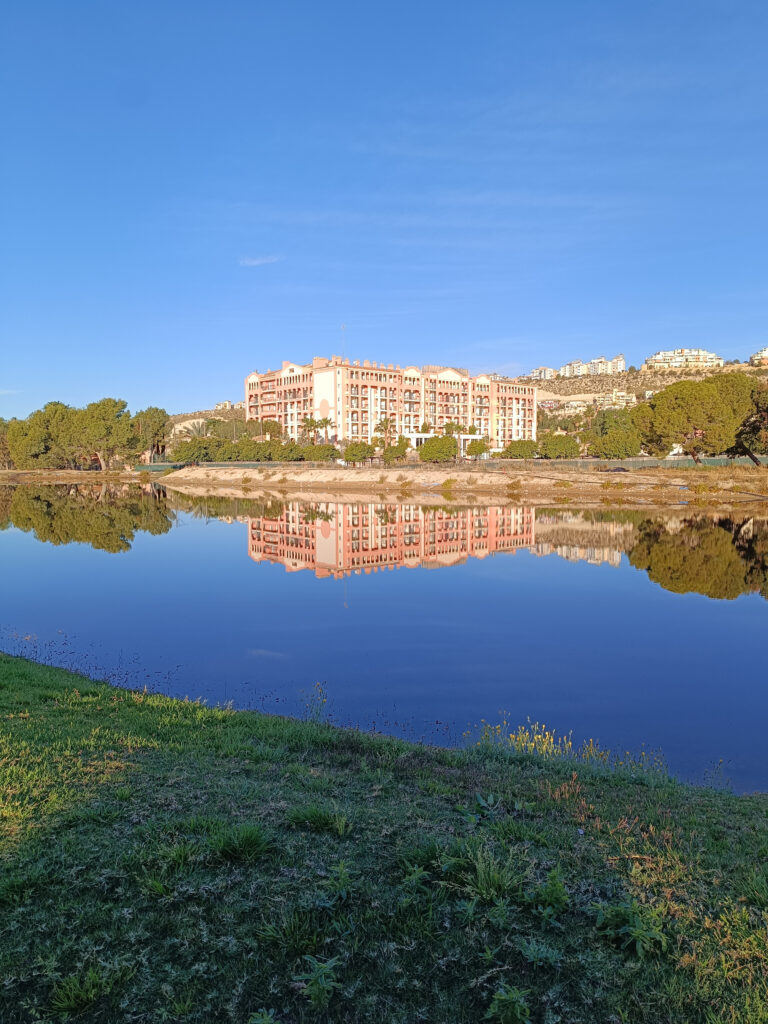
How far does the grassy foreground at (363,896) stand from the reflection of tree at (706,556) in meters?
21.1

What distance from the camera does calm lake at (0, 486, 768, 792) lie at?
12.8 m

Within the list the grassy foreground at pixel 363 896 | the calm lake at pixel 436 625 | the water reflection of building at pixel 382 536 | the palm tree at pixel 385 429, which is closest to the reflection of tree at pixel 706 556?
the calm lake at pixel 436 625

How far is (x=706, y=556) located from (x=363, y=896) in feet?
107

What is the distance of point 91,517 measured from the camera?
173ft

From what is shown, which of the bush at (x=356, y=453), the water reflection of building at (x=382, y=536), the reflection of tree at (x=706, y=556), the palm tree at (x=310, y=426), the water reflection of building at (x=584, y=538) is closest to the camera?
the reflection of tree at (x=706, y=556)

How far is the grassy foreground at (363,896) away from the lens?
4.13m

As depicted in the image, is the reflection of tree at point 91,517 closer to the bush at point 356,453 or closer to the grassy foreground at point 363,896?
the grassy foreground at point 363,896

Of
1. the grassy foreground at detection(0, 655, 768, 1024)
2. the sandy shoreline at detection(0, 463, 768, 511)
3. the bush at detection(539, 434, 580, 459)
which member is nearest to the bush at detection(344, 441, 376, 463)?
the sandy shoreline at detection(0, 463, 768, 511)

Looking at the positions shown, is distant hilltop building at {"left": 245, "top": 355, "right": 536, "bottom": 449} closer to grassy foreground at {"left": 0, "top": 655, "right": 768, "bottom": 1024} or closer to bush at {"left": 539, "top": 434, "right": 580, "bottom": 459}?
bush at {"left": 539, "top": 434, "right": 580, "bottom": 459}

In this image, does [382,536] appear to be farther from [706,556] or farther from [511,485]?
[511,485]

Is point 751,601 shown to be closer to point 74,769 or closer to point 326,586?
point 326,586

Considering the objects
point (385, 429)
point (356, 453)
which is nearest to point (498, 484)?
point (356, 453)

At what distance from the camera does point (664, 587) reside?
26875 millimetres

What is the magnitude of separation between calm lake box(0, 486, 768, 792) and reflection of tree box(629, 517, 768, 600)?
195 mm
